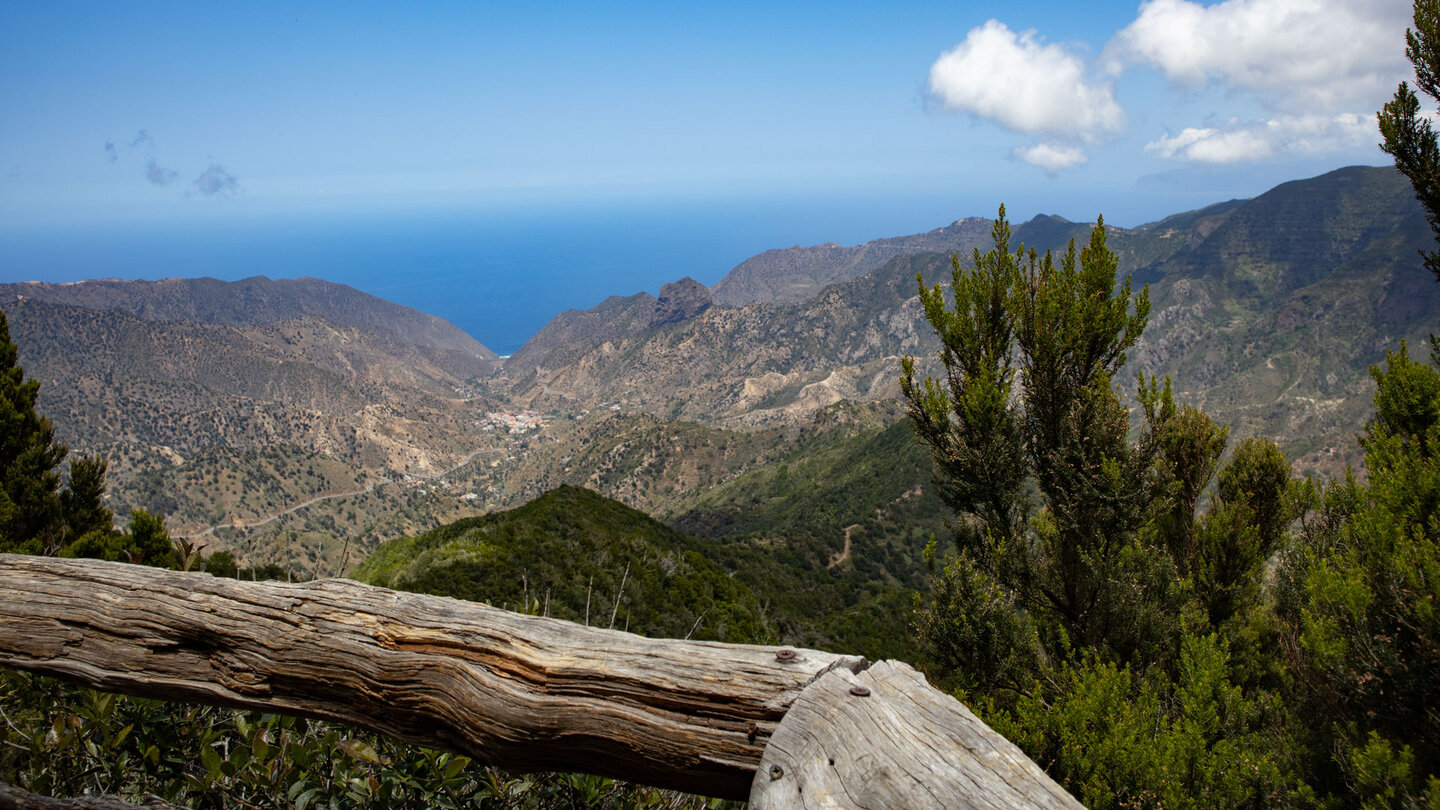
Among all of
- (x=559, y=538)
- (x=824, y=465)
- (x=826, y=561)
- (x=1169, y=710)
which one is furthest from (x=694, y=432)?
(x=1169, y=710)

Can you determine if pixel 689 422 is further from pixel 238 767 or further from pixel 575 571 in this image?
pixel 238 767

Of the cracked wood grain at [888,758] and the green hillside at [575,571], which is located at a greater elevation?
the cracked wood grain at [888,758]

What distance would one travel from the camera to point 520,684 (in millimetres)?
1765

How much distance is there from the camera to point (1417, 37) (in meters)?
5.86

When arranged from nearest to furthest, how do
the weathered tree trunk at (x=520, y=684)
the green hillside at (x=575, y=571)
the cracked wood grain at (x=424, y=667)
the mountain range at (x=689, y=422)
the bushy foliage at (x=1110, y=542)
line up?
the weathered tree trunk at (x=520, y=684) < the cracked wood grain at (x=424, y=667) < the bushy foliage at (x=1110, y=542) < the green hillside at (x=575, y=571) < the mountain range at (x=689, y=422)

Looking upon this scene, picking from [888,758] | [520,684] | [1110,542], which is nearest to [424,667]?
[520,684]

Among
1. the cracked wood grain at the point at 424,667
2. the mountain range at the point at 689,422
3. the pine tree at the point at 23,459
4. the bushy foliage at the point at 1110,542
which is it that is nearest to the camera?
the cracked wood grain at the point at 424,667

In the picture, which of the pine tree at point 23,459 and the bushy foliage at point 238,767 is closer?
the bushy foliage at point 238,767

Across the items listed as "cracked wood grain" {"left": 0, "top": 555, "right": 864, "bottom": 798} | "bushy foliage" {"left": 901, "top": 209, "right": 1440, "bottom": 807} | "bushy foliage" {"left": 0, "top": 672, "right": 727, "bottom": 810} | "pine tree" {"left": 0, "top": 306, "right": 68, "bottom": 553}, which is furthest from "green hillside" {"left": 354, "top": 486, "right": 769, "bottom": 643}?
"cracked wood grain" {"left": 0, "top": 555, "right": 864, "bottom": 798}

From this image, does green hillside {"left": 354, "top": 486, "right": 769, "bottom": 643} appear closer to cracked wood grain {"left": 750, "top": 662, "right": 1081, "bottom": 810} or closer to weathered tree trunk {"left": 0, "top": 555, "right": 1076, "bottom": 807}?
weathered tree trunk {"left": 0, "top": 555, "right": 1076, "bottom": 807}

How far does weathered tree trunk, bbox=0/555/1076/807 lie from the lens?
4.87 ft

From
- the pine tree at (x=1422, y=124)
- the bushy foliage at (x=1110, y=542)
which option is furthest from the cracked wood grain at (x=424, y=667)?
the pine tree at (x=1422, y=124)

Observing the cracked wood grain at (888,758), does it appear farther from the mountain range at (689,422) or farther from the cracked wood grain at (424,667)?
the mountain range at (689,422)

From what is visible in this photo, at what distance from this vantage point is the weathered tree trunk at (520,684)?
1.48 m
